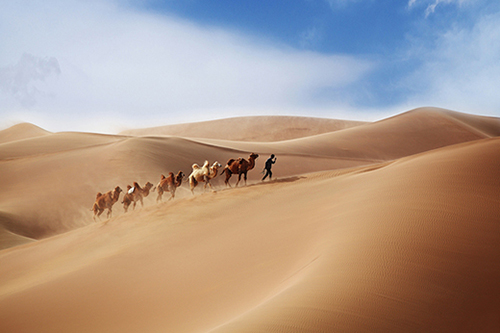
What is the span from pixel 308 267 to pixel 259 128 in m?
98.1

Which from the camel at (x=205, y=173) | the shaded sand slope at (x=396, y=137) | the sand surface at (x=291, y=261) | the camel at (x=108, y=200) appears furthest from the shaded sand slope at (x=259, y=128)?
the sand surface at (x=291, y=261)

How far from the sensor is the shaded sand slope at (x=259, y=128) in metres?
99.1

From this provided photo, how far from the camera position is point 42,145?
4322 cm

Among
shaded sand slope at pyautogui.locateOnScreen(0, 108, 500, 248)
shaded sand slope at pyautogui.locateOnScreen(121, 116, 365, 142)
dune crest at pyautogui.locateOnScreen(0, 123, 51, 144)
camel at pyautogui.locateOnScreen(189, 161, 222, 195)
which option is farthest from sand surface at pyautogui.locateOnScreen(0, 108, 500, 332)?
dune crest at pyautogui.locateOnScreen(0, 123, 51, 144)

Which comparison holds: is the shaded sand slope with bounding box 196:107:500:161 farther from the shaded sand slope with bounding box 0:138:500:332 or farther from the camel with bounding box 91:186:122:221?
the shaded sand slope with bounding box 0:138:500:332

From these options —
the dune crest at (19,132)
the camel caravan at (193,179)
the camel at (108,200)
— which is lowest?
the dune crest at (19,132)

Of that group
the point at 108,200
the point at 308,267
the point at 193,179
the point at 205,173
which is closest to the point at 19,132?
the point at 108,200

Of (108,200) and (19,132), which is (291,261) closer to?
(108,200)

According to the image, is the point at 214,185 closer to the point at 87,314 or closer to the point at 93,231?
the point at 93,231

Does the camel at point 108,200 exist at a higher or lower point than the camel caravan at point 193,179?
lower

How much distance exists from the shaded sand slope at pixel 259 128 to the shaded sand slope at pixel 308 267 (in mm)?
85315

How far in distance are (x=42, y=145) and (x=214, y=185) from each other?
75.0 feet

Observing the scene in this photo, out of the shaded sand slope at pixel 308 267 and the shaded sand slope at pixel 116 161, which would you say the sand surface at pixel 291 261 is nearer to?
the shaded sand slope at pixel 308 267

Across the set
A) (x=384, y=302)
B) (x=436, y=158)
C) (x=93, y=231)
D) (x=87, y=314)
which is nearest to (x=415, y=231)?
(x=384, y=302)
